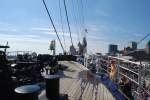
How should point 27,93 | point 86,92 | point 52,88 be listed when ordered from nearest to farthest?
point 27,93 → point 52,88 → point 86,92

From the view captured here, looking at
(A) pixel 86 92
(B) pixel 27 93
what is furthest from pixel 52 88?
(A) pixel 86 92

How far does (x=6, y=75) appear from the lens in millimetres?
5355

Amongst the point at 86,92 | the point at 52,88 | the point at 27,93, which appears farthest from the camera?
the point at 86,92

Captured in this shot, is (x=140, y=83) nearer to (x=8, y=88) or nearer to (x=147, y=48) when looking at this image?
(x=8, y=88)

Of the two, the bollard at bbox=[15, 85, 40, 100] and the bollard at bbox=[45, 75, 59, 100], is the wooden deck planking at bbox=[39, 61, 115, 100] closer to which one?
the bollard at bbox=[45, 75, 59, 100]

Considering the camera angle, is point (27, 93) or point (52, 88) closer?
point (27, 93)

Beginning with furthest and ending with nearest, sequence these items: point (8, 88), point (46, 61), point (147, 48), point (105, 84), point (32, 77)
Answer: point (147, 48)
point (46, 61)
point (32, 77)
point (105, 84)
point (8, 88)

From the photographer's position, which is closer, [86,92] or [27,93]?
[27,93]

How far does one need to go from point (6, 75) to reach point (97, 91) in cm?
282

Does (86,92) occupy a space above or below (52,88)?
below

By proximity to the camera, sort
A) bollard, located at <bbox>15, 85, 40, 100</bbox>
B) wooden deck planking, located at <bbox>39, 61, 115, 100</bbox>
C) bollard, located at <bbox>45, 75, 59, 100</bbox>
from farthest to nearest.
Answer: wooden deck planking, located at <bbox>39, 61, 115, 100</bbox> → bollard, located at <bbox>45, 75, 59, 100</bbox> → bollard, located at <bbox>15, 85, 40, 100</bbox>

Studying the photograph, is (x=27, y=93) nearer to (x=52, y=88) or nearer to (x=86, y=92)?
(x=52, y=88)

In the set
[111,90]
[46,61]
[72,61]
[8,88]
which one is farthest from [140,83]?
[72,61]

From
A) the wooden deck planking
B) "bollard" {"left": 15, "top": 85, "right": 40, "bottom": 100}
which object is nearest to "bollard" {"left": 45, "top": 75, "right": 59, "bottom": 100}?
the wooden deck planking
